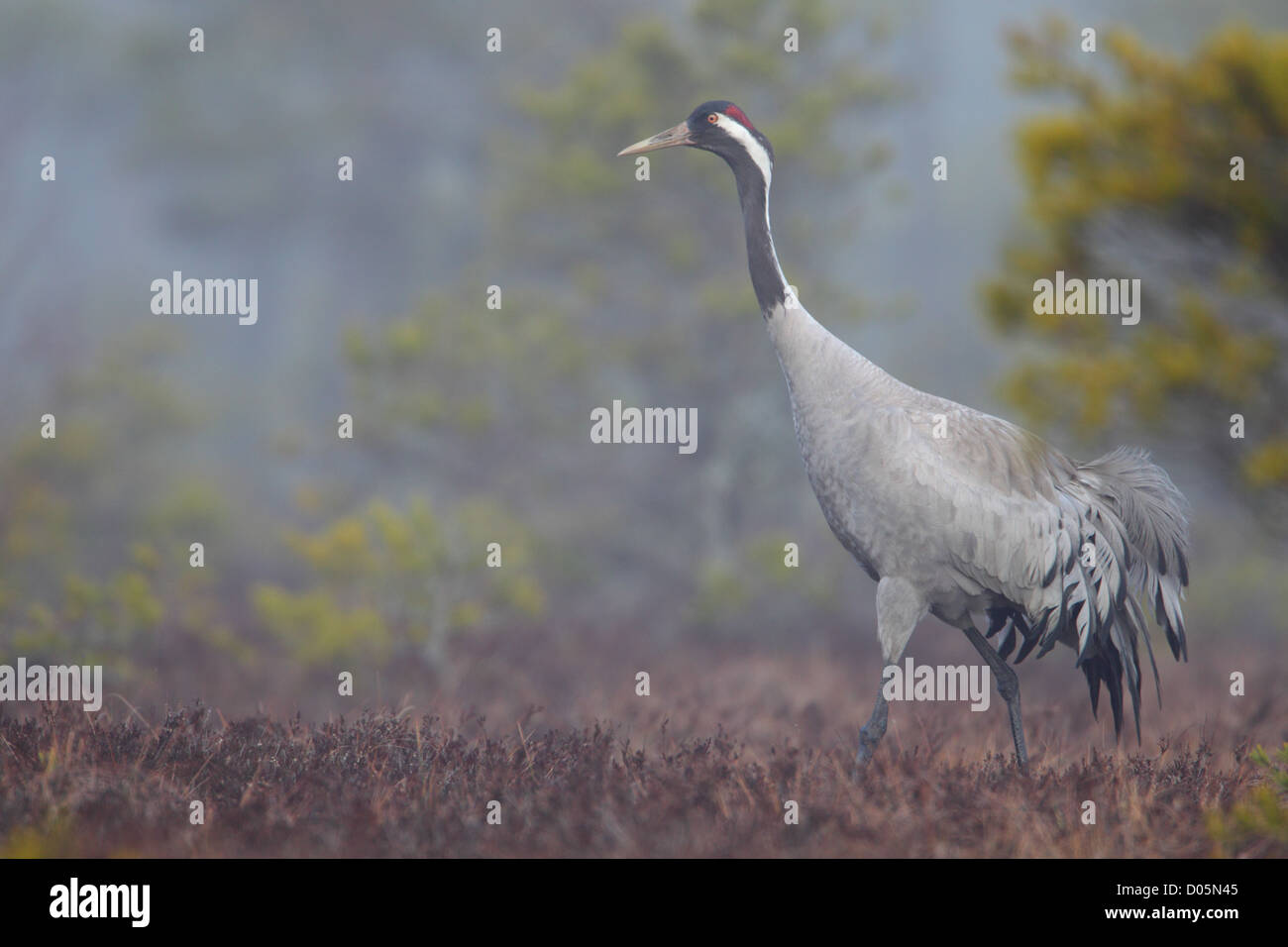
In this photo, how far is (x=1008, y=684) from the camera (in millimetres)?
5953

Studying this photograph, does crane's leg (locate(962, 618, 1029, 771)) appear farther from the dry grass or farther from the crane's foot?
the crane's foot

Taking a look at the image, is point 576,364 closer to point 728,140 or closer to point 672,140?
point 672,140

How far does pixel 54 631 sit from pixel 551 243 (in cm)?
798

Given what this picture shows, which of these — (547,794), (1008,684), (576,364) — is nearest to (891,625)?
(1008,684)

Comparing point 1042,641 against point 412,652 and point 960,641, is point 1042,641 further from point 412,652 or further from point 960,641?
point 960,641

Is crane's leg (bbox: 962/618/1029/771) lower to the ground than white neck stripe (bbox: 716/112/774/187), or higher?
lower

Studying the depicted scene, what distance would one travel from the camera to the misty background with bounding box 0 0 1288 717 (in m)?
8.80

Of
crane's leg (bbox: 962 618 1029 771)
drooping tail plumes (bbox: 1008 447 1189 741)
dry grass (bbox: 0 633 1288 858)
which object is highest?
drooping tail plumes (bbox: 1008 447 1189 741)

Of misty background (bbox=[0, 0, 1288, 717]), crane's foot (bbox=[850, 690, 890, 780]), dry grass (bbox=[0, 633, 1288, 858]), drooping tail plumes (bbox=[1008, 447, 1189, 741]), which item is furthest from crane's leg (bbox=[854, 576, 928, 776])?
misty background (bbox=[0, 0, 1288, 717])

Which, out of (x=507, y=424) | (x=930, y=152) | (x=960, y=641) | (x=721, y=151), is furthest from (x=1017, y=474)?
(x=930, y=152)

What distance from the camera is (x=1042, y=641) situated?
5.97m

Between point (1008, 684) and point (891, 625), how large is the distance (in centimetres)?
79

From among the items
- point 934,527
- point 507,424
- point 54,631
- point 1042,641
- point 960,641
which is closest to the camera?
point 934,527

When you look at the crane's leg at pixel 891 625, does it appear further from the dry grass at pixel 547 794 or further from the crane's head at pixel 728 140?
the crane's head at pixel 728 140
